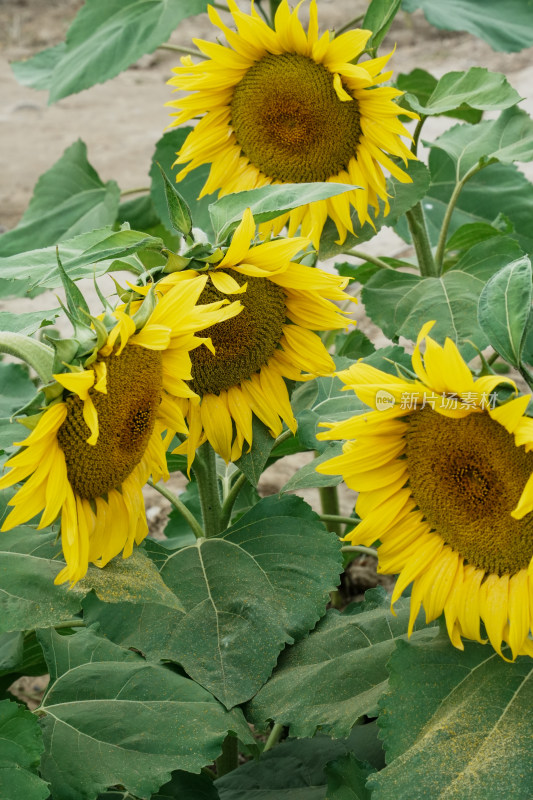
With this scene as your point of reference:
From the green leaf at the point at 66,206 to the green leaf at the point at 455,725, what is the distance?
0.96m

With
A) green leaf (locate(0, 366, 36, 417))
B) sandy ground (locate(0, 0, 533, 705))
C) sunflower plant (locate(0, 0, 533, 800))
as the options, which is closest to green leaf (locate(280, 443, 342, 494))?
sunflower plant (locate(0, 0, 533, 800))

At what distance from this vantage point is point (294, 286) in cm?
88

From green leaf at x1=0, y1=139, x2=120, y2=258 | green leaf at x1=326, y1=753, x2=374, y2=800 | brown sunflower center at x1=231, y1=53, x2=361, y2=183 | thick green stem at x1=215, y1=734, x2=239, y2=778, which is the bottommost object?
thick green stem at x1=215, y1=734, x2=239, y2=778

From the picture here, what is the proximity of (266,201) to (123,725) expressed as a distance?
452 mm

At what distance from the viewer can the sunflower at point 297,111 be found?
1.02 m

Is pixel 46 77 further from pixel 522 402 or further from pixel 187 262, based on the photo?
pixel 522 402

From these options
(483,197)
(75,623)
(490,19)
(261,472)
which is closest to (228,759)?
(75,623)

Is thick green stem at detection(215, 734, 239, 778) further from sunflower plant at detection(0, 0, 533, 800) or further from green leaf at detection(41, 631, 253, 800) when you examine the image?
green leaf at detection(41, 631, 253, 800)

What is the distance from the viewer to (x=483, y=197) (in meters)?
1.51

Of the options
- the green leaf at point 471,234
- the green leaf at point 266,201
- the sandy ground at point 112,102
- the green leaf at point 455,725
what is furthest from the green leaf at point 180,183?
the sandy ground at point 112,102

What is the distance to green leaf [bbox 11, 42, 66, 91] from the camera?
5.16ft

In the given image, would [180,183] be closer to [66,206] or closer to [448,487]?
[66,206]

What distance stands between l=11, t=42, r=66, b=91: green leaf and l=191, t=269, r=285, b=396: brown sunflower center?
0.85 meters

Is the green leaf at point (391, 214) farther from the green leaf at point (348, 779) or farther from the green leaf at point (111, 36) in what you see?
the green leaf at point (348, 779)
